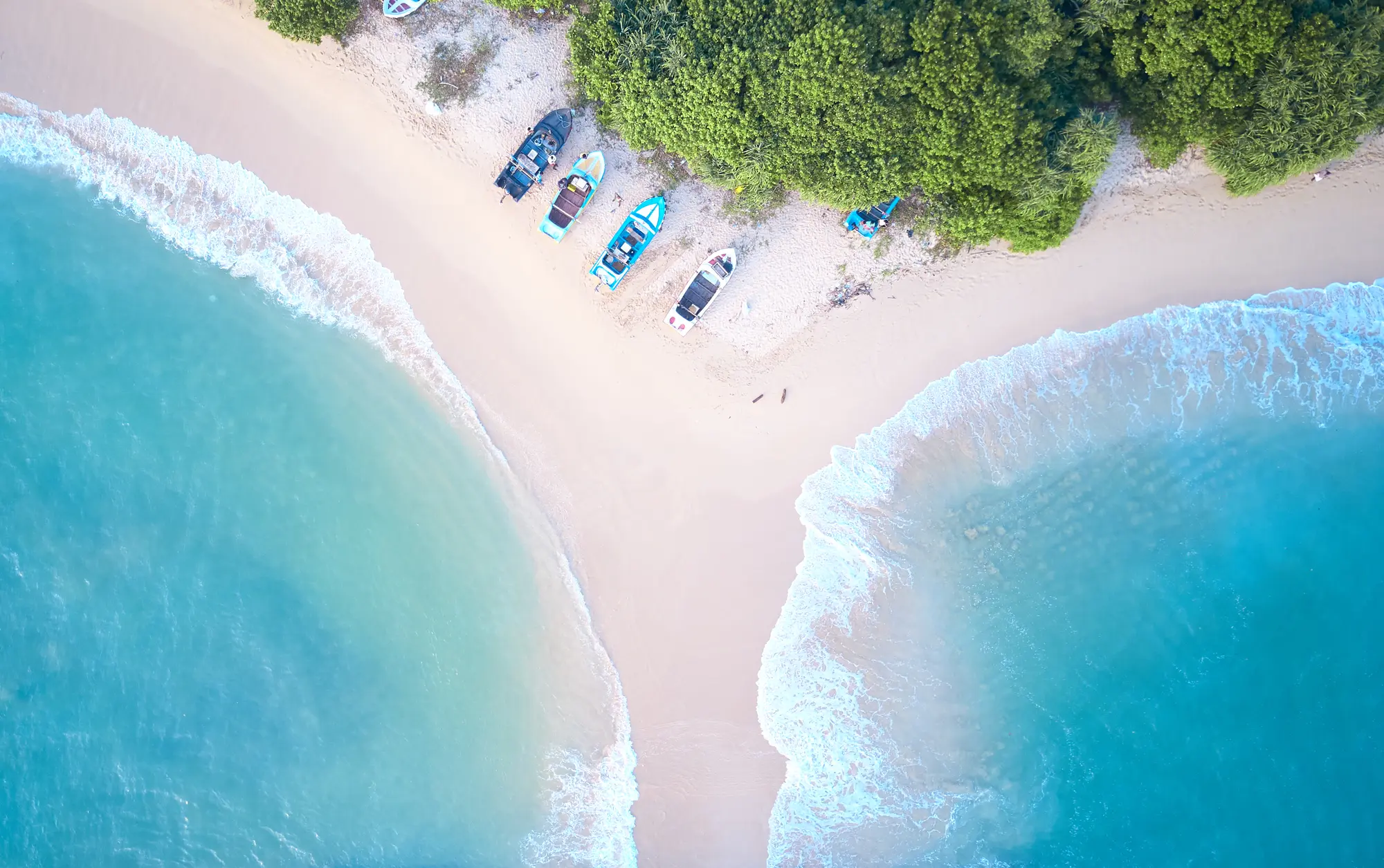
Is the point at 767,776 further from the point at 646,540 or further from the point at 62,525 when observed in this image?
the point at 62,525

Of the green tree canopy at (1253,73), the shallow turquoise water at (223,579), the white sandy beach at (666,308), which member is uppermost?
the green tree canopy at (1253,73)

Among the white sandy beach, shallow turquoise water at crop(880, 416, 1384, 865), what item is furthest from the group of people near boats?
shallow turquoise water at crop(880, 416, 1384, 865)

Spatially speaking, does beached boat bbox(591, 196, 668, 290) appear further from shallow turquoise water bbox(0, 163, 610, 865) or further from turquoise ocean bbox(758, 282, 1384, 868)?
turquoise ocean bbox(758, 282, 1384, 868)

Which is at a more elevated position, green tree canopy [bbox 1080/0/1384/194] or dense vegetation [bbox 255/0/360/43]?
green tree canopy [bbox 1080/0/1384/194]

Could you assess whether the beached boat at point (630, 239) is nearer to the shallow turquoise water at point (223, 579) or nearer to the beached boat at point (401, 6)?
the shallow turquoise water at point (223, 579)

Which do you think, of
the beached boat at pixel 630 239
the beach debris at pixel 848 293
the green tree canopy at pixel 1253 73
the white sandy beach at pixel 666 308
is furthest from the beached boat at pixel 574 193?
the green tree canopy at pixel 1253 73

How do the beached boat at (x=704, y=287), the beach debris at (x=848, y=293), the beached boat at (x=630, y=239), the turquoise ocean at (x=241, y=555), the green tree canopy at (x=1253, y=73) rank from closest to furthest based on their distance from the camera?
the green tree canopy at (x=1253, y=73) → the beached boat at (x=704, y=287) → the beached boat at (x=630, y=239) → the beach debris at (x=848, y=293) → the turquoise ocean at (x=241, y=555)
